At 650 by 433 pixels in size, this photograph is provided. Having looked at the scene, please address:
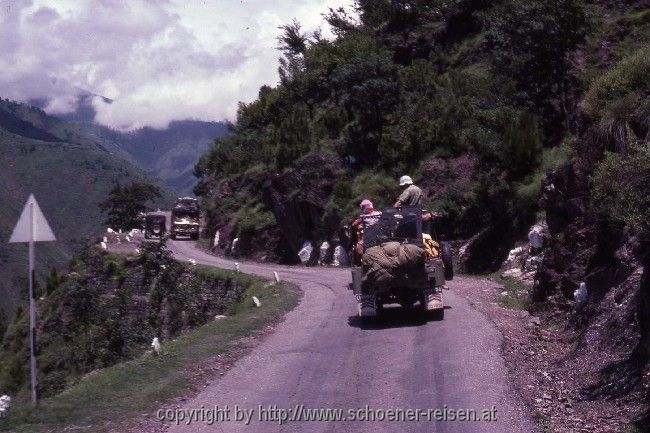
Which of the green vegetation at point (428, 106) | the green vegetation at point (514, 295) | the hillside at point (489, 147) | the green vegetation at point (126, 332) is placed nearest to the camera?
the green vegetation at point (126, 332)

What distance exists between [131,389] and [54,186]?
4717 inches

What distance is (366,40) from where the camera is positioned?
4766cm

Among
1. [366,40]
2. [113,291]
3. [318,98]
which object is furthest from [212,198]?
[113,291]

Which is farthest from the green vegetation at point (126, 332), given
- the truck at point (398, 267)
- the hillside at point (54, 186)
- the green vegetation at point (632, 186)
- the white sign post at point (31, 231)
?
the hillside at point (54, 186)

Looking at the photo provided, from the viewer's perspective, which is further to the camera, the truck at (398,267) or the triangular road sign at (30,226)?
the truck at (398,267)

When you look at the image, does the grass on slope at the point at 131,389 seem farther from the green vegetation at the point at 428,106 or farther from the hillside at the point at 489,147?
the green vegetation at the point at 428,106

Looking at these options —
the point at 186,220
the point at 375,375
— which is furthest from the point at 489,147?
the point at 186,220

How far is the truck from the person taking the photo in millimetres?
14430

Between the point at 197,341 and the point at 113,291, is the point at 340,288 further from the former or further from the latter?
the point at 113,291

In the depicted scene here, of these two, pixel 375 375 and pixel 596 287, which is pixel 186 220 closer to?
pixel 596 287

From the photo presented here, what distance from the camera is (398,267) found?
14383 mm

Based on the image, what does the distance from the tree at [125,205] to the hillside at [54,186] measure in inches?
734

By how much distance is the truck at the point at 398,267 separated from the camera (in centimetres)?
1443

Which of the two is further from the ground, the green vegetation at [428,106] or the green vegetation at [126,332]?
the green vegetation at [428,106]
